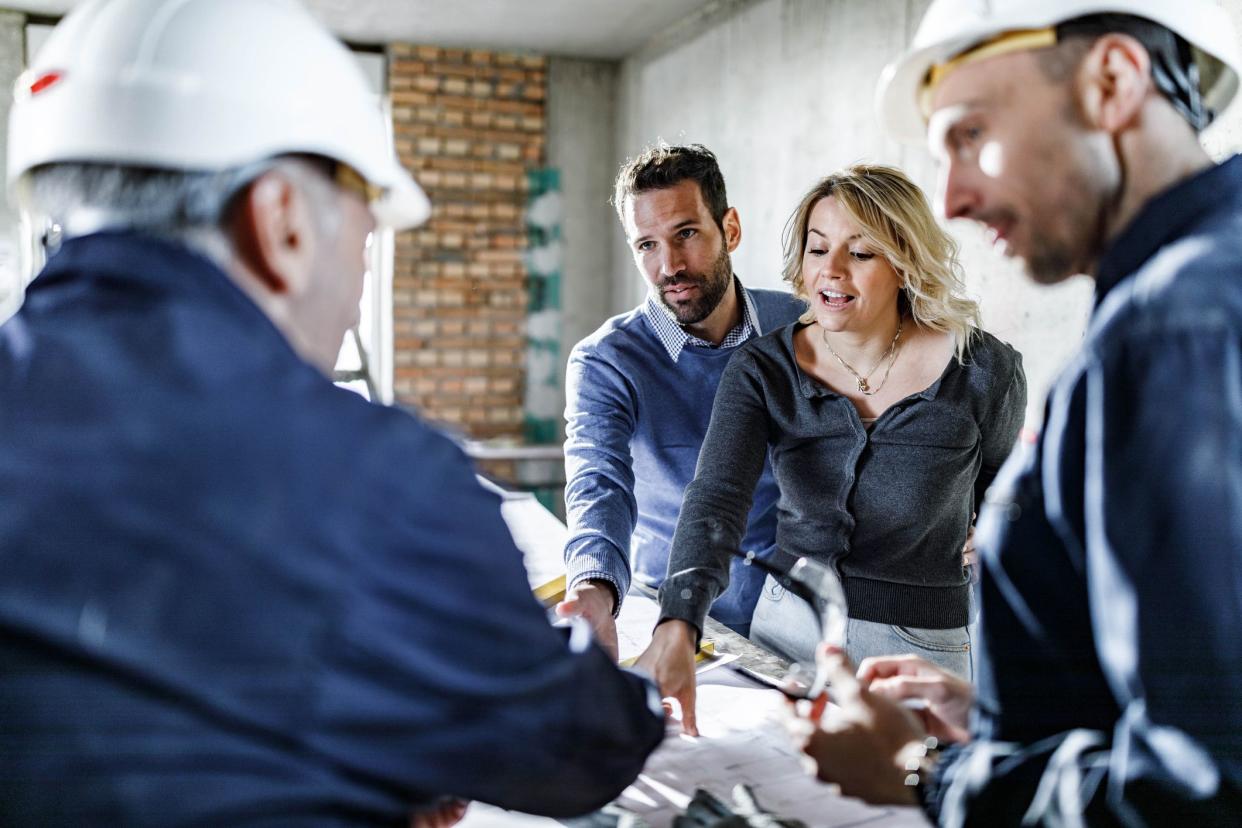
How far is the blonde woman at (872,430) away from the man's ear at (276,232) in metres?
1.26

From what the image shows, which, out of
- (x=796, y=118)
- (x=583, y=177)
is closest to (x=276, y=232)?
(x=796, y=118)

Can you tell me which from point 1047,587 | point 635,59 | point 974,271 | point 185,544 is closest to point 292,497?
point 185,544

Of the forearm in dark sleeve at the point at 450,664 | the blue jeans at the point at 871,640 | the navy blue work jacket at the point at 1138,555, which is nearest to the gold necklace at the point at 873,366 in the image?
the blue jeans at the point at 871,640

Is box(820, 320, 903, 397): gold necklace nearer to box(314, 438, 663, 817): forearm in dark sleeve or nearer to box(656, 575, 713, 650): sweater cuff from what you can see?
box(656, 575, 713, 650): sweater cuff

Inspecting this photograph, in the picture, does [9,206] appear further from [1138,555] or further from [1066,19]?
[1138,555]

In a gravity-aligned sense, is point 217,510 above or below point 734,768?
above

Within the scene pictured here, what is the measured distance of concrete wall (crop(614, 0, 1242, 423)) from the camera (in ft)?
11.8

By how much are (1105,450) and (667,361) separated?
1957 mm

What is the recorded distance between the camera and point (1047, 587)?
0.94 metres

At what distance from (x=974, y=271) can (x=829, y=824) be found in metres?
3.12

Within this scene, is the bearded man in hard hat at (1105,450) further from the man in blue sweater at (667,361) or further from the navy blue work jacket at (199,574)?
the man in blue sweater at (667,361)

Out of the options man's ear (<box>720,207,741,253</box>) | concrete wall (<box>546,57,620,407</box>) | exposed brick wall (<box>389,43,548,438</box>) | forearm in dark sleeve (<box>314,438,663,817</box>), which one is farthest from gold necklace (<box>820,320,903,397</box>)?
concrete wall (<box>546,57,620,407</box>)

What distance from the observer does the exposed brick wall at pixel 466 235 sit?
7254mm

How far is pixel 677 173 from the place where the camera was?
2773 millimetres
